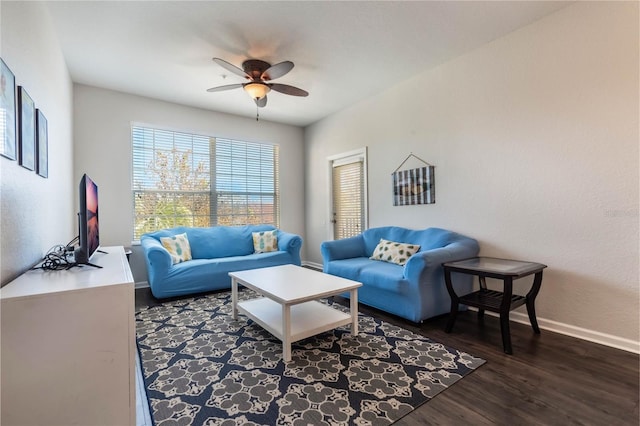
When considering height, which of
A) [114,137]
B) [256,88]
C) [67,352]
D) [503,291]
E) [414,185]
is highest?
[256,88]

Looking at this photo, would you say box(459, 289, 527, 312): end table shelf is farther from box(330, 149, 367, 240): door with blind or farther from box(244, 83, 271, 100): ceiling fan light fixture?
box(244, 83, 271, 100): ceiling fan light fixture

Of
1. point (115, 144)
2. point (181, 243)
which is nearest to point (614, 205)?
point (181, 243)

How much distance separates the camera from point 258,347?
A: 2.34m

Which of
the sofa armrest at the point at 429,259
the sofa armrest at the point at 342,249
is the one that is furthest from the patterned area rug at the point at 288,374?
the sofa armrest at the point at 342,249

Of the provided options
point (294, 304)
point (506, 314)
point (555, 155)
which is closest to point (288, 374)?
point (294, 304)

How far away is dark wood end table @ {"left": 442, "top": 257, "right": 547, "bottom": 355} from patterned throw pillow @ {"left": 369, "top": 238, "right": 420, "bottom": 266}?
662 mm

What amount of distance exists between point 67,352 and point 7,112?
1.22 m

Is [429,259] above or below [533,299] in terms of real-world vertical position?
above

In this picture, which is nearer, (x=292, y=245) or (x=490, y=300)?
(x=490, y=300)

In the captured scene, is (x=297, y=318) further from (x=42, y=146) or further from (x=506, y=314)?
(x=42, y=146)

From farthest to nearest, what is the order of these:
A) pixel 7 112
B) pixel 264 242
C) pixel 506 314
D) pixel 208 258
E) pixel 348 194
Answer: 1. pixel 348 194
2. pixel 264 242
3. pixel 208 258
4. pixel 506 314
5. pixel 7 112

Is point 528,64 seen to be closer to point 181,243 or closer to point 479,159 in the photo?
point 479,159

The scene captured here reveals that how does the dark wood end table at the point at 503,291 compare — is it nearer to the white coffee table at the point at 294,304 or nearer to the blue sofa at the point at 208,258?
the white coffee table at the point at 294,304

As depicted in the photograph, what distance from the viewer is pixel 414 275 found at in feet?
8.77
